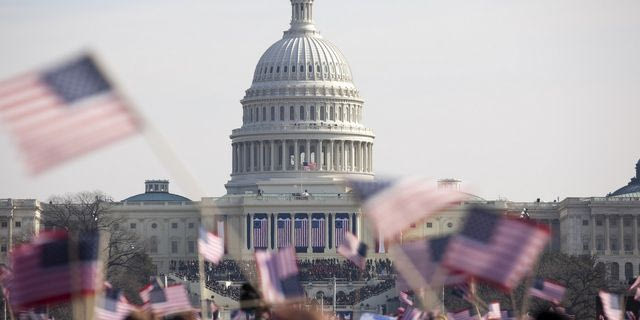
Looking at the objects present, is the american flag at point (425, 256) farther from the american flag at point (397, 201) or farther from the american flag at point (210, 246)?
the american flag at point (210, 246)

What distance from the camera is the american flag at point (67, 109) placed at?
1563 inches

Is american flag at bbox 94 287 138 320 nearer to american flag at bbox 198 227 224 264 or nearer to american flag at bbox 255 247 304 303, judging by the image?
american flag at bbox 255 247 304 303

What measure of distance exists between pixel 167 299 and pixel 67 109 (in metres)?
17.1

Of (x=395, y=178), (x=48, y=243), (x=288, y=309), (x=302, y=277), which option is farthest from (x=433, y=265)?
(x=302, y=277)

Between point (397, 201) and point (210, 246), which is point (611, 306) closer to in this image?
point (210, 246)

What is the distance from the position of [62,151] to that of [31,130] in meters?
0.59

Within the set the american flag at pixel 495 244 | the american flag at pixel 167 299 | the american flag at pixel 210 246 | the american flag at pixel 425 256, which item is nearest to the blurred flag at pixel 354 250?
the american flag at pixel 210 246

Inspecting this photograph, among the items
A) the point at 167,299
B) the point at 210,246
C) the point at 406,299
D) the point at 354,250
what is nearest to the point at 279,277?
the point at 167,299

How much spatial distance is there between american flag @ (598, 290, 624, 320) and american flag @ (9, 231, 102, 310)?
55.0ft

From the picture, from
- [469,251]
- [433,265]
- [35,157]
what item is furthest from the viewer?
[433,265]

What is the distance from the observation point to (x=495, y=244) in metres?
43.1

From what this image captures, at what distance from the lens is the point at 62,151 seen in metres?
39.7

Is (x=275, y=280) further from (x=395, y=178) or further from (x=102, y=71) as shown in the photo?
(x=102, y=71)

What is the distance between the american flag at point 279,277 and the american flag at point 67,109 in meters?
5.14
